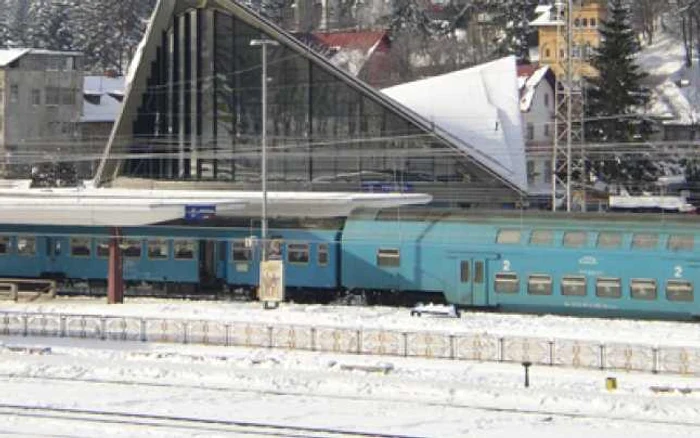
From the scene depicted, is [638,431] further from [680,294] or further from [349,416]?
[680,294]

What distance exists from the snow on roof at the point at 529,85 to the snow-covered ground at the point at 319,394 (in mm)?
69523

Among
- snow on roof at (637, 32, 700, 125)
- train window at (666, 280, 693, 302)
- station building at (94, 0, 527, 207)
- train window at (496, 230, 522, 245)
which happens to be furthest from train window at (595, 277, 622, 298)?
snow on roof at (637, 32, 700, 125)

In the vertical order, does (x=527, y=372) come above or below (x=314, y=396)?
above

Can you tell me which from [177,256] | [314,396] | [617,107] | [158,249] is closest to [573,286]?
[314,396]

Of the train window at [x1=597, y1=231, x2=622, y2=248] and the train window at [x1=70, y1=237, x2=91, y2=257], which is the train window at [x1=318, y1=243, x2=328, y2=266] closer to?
the train window at [x1=70, y1=237, x2=91, y2=257]

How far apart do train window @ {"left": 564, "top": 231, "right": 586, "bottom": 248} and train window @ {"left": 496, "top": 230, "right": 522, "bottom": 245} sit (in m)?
1.70

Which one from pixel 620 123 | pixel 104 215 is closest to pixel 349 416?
pixel 104 215

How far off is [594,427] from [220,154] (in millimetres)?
50240

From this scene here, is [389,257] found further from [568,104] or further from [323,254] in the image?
[568,104]

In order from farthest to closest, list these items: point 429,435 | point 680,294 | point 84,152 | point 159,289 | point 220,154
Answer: point 84,152 < point 220,154 < point 159,289 < point 680,294 < point 429,435

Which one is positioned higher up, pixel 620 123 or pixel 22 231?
pixel 620 123

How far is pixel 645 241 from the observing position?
39.9 metres

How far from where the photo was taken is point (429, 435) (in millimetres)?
24125

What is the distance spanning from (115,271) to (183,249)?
328 centimetres
